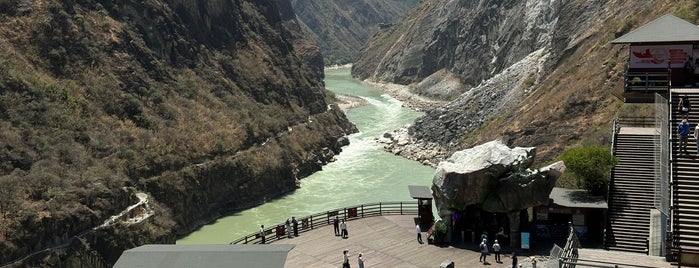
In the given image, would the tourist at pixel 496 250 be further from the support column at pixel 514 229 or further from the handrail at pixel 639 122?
the handrail at pixel 639 122

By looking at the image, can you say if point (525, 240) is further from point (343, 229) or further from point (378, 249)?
point (343, 229)

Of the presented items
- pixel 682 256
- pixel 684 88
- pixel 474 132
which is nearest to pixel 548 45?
pixel 474 132

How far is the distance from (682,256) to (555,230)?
10301 millimetres

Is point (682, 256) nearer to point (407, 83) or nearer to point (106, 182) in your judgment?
point (106, 182)

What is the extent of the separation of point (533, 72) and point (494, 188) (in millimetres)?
51141

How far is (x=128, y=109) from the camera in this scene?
192ft

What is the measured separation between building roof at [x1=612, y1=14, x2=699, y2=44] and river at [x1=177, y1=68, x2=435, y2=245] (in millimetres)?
26904

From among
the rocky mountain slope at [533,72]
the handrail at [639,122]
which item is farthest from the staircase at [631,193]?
the handrail at [639,122]

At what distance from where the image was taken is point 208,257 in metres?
21.2

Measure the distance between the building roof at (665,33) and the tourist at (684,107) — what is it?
6.02 metres

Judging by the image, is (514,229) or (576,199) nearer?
(514,229)

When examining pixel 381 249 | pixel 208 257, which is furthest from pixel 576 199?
pixel 208 257

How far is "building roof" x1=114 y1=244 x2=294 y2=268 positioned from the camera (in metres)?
20.9

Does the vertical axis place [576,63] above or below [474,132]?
above
